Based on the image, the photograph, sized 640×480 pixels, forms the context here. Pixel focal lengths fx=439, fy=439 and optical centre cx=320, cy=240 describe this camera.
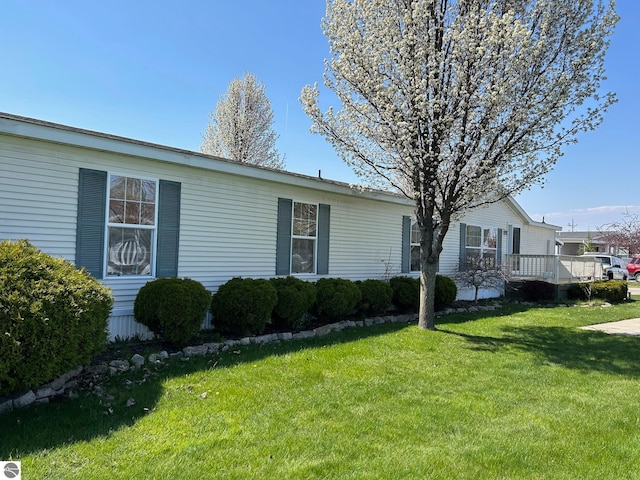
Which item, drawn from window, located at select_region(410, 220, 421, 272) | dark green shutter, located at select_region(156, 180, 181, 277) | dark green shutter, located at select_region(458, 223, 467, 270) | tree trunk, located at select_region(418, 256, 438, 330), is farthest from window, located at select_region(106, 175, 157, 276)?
dark green shutter, located at select_region(458, 223, 467, 270)

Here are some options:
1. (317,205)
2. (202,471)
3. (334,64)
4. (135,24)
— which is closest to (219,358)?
(202,471)

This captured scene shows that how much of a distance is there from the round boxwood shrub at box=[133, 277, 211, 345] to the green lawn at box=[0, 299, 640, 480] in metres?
0.66

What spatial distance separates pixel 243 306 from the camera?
6941 millimetres

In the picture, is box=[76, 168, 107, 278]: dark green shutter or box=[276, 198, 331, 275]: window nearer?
box=[76, 168, 107, 278]: dark green shutter

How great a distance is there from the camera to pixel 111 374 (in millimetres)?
5102

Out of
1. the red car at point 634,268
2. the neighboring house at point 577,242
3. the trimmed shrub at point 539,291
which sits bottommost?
the trimmed shrub at point 539,291

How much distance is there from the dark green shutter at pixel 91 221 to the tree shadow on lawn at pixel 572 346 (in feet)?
19.9

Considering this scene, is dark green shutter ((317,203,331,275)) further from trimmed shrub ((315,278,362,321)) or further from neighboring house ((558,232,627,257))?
neighboring house ((558,232,627,257))

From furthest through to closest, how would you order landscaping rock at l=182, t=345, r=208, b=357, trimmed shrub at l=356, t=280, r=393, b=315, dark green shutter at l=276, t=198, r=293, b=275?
trimmed shrub at l=356, t=280, r=393, b=315 → dark green shutter at l=276, t=198, r=293, b=275 → landscaping rock at l=182, t=345, r=208, b=357

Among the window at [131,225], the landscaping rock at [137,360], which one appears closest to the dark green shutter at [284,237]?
the window at [131,225]

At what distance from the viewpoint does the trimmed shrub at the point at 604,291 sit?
573 inches

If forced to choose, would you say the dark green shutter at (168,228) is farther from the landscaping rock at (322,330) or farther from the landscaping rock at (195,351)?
the landscaping rock at (322,330)

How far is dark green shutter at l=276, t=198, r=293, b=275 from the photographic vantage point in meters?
8.88

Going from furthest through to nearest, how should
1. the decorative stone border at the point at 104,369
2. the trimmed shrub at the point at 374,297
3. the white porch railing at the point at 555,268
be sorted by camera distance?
the white porch railing at the point at 555,268
the trimmed shrub at the point at 374,297
the decorative stone border at the point at 104,369
